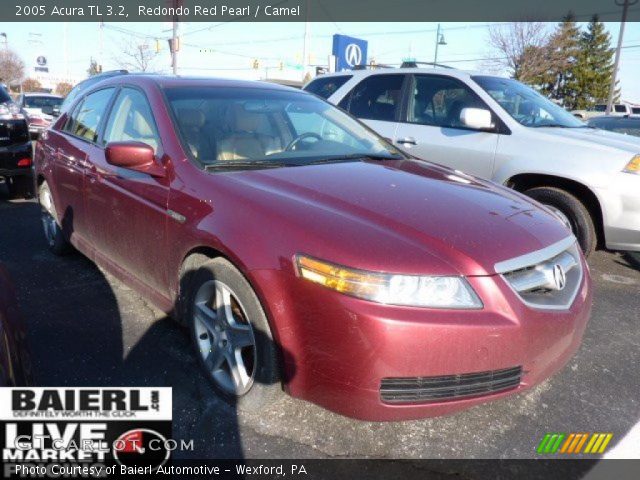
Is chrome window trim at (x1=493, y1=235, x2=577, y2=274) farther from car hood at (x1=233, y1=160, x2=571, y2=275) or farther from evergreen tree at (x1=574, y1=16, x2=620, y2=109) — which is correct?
evergreen tree at (x1=574, y1=16, x2=620, y2=109)

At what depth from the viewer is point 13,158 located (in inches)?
243

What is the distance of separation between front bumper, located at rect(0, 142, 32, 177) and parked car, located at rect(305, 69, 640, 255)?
3.90 metres

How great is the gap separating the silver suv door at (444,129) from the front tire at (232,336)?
10.2 feet

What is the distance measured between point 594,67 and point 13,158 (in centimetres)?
5613

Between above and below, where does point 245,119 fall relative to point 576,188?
above

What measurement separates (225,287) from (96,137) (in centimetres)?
198

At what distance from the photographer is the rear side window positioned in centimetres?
632

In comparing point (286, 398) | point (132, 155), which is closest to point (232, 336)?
point (286, 398)

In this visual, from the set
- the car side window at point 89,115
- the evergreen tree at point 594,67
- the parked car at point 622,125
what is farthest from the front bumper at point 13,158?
the evergreen tree at point 594,67

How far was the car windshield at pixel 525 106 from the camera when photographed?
5051 mm

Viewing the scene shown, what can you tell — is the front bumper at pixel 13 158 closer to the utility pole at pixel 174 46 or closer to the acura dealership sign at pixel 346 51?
the acura dealership sign at pixel 346 51

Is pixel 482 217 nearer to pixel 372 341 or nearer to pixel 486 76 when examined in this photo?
pixel 372 341

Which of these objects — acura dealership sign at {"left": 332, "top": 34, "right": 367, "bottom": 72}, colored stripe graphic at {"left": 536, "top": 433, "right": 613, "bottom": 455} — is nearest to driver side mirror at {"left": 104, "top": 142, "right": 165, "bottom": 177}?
colored stripe graphic at {"left": 536, "top": 433, "right": 613, "bottom": 455}

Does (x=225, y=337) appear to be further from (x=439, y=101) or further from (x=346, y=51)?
(x=346, y=51)
